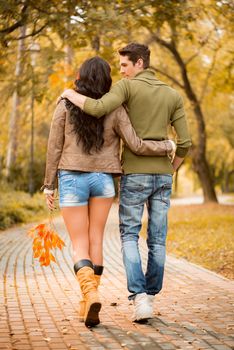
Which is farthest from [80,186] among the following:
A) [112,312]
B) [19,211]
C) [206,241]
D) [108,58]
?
[19,211]

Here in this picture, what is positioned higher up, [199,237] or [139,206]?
[139,206]

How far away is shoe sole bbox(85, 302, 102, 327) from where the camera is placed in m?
5.33

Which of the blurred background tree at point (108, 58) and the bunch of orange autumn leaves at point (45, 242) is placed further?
the blurred background tree at point (108, 58)

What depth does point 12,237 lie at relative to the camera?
1406 centimetres

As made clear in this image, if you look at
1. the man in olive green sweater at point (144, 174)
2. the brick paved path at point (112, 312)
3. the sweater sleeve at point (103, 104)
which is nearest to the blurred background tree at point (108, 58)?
the brick paved path at point (112, 312)

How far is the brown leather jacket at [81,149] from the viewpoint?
17.9 ft

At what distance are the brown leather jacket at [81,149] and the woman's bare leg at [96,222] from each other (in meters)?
0.26

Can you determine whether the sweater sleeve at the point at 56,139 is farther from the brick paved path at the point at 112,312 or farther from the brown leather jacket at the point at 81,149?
the brick paved path at the point at 112,312

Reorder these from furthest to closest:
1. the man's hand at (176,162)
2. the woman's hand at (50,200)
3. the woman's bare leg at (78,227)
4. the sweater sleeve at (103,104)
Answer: the man's hand at (176,162) < the woman's hand at (50,200) < the woman's bare leg at (78,227) < the sweater sleeve at (103,104)

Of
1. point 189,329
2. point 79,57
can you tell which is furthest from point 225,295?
point 79,57

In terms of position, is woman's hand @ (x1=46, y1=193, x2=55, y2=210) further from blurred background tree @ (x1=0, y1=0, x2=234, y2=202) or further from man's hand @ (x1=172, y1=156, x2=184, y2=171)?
blurred background tree @ (x1=0, y1=0, x2=234, y2=202)

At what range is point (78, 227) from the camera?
557cm

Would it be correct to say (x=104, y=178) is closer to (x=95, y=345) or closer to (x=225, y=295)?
(x=95, y=345)

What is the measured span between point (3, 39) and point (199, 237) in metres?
6.07
